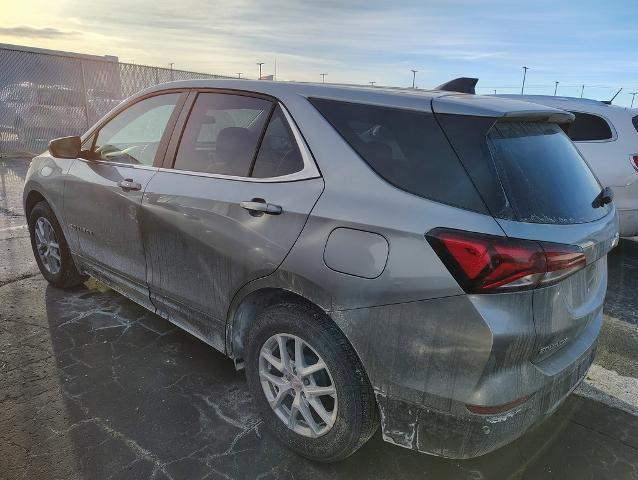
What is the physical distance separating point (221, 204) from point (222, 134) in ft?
1.65

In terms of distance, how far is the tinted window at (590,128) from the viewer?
548cm

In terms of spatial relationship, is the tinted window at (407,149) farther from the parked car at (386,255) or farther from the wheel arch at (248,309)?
the wheel arch at (248,309)

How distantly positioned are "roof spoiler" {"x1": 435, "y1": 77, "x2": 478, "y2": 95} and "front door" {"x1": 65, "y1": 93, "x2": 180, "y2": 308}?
167 centimetres

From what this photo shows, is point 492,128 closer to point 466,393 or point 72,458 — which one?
point 466,393

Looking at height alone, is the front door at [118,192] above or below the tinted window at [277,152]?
below

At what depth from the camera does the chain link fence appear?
12.5 metres

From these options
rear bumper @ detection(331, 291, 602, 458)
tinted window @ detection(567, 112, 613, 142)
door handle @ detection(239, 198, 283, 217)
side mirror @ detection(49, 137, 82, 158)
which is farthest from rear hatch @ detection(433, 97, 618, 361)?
tinted window @ detection(567, 112, 613, 142)

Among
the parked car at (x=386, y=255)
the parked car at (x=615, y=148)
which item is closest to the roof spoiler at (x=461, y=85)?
the parked car at (x=386, y=255)

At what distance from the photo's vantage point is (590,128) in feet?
18.4

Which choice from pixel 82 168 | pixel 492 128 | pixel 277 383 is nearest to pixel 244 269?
pixel 277 383

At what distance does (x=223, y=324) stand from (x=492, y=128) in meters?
A: 1.67

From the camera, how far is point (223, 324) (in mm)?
2592

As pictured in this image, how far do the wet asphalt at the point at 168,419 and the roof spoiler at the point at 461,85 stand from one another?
1.96 meters

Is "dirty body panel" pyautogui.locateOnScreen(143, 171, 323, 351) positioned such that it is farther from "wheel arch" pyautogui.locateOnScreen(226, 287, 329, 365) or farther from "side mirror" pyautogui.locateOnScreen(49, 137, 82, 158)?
"side mirror" pyautogui.locateOnScreen(49, 137, 82, 158)
